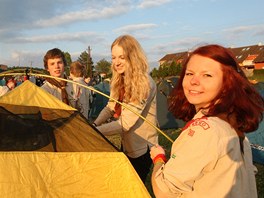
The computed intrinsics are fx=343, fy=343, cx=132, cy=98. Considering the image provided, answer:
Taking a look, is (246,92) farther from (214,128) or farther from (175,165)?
(175,165)

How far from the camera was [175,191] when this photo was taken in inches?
55.7

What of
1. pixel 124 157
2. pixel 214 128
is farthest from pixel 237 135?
pixel 124 157

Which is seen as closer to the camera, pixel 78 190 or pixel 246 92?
pixel 246 92

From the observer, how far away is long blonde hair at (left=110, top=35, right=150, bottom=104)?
249cm

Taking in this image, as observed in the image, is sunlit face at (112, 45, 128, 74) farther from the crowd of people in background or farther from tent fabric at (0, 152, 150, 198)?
the crowd of people in background

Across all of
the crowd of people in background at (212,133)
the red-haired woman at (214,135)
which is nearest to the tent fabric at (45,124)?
the crowd of people in background at (212,133)

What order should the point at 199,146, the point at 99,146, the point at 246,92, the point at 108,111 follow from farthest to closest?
the point at 108,111, the point at 99,146, the point at 246,92, the point at 199,146

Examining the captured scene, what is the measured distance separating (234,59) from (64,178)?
132 centimetres

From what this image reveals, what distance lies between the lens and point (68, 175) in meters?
2.23

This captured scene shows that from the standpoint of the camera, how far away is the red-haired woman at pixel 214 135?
1339 mm

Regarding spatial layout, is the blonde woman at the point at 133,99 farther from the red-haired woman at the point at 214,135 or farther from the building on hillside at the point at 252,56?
the building on hillside at the point at 252,56

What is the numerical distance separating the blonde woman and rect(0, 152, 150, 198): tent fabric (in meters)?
0.25

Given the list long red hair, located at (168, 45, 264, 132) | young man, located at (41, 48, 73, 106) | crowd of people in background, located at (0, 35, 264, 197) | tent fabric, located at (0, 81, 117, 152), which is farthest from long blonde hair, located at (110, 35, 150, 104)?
long red hair, located at (168, 45, 264, 132)

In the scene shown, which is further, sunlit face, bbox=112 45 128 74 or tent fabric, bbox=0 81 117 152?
sunlit face, bbox=112 45 128 74
